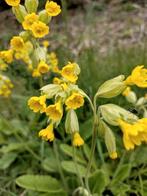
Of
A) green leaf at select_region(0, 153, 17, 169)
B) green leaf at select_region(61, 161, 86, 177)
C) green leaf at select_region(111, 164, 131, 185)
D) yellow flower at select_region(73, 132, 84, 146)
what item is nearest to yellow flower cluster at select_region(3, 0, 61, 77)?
yellow flower at select_region(73, 132, 84, 146)

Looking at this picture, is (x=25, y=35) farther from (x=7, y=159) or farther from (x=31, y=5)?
(x=7, y=159)

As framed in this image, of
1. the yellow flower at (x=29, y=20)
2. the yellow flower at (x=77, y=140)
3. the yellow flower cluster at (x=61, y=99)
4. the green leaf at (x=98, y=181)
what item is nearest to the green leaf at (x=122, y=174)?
the green leaf at (x=98, y=181)

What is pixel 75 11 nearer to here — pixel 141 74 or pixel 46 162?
pixel 46 162

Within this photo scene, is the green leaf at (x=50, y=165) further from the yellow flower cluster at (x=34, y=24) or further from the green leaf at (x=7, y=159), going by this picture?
the yellow flower cluster at (x=34, y=24)

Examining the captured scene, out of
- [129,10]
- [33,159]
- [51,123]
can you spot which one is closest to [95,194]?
[33,159]

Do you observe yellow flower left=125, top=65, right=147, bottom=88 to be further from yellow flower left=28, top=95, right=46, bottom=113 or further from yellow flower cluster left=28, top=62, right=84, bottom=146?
yellow flower left=28, top=95, right=46, bottom=113

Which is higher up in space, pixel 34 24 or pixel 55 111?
pixel 34 24

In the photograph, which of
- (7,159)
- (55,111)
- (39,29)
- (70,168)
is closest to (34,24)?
(39,29)
